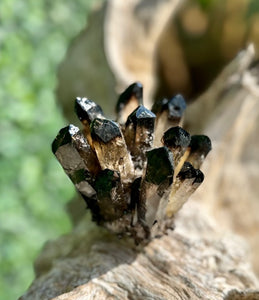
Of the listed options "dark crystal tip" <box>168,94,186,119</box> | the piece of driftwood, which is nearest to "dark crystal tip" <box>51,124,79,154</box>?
"dark crystal tip" <box>168,94,186,119</box>

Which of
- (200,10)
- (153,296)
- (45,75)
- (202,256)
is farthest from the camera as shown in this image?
(45,75)

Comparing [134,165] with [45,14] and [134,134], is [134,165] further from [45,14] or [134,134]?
[45,14]

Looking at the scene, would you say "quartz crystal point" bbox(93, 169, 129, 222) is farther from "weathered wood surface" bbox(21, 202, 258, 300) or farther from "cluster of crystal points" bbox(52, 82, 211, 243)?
"weathered wood surface" bbox(21, 202, 258, 300)

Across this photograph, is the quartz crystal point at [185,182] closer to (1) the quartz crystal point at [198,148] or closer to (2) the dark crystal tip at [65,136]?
(1) the quartz crystal point at [198,148]

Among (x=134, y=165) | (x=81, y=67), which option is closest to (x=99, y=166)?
(x=134, y=165)

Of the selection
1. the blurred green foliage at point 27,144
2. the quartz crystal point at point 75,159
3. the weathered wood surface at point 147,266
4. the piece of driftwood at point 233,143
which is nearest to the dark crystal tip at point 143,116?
the quartz crystal point at point 75,159

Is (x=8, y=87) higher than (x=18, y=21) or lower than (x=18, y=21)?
lower

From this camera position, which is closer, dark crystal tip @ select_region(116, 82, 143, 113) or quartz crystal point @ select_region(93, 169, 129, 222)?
quartz crystal point @ select_region(93, 169, 129, 222)

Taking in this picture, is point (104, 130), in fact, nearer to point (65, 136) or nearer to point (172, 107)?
point (65, 136)
